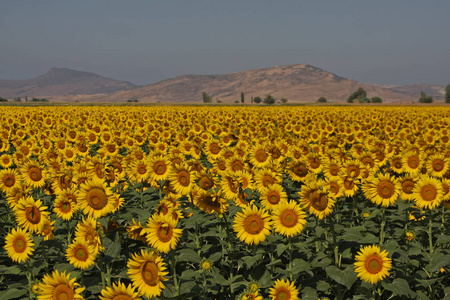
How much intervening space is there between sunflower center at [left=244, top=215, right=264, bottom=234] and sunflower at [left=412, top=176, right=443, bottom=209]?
271 centimetres

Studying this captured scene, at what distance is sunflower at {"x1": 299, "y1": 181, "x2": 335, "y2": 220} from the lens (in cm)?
488

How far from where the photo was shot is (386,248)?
16.2 ft

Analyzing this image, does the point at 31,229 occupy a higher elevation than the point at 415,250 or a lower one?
higher

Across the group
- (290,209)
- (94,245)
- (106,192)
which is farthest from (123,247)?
(290,209)

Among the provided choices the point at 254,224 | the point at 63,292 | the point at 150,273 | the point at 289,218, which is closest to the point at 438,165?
the point at 289,218

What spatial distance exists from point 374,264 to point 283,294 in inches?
46.1

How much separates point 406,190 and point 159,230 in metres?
4.05

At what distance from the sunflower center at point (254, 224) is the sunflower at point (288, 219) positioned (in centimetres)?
20

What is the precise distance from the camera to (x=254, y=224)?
483 centimetres

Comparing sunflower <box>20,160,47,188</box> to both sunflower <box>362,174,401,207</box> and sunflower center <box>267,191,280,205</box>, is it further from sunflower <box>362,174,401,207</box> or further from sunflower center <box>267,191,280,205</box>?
sunflower <box>362,174,401,207</box>

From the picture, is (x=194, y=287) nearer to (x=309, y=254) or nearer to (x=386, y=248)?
(x=309, y=254)

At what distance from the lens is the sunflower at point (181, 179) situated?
572cm

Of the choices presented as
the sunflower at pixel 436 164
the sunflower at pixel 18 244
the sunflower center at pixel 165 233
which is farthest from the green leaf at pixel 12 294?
the sunflower at pixel 436 164

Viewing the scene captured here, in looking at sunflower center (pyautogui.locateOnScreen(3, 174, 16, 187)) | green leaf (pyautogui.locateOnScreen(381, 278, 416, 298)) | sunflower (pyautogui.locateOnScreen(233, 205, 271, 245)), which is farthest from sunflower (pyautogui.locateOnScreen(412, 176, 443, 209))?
sunflower center (pyautogui.locateOnScreen(3, 174, 16, 187))
